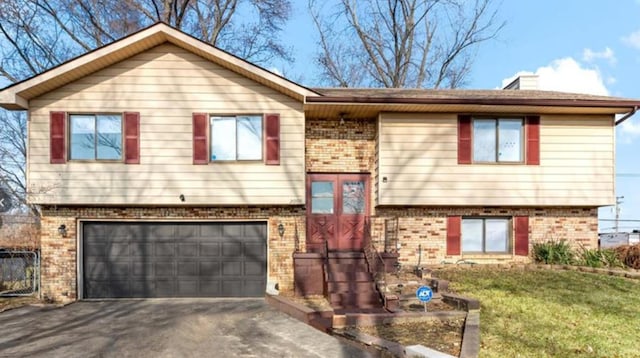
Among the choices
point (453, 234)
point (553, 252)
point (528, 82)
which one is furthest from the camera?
point (528, 82)

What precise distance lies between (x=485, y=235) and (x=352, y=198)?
12.3 ft

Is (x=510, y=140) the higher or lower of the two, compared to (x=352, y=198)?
higher

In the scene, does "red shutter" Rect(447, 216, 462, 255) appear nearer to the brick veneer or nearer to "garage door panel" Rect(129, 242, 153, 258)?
the brick veneer

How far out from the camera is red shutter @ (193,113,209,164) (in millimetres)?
10289

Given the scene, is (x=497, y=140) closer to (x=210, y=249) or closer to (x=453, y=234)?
(x=453, y=234)

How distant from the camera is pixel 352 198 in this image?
11461 millimetres

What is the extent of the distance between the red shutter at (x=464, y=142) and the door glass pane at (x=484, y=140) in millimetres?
189


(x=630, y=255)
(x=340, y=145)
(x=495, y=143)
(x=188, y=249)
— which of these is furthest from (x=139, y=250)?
(x=630, y=255)

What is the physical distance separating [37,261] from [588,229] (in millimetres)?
14424

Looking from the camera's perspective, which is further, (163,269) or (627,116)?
(627,116)

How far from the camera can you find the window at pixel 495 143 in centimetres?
1101

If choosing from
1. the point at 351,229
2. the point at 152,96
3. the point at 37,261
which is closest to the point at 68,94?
the point at 152,96

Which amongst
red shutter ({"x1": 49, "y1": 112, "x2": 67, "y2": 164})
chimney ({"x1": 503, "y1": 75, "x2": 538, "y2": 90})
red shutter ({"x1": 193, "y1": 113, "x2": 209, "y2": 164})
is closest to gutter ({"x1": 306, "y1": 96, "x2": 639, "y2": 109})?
red shutter ({"x1": 193, "y1": 113, "x2": 209, "y2": 164})

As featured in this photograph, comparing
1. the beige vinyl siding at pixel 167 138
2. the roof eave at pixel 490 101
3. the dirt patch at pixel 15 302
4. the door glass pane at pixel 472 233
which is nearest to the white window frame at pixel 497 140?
the roof eave at pixel 490 101
